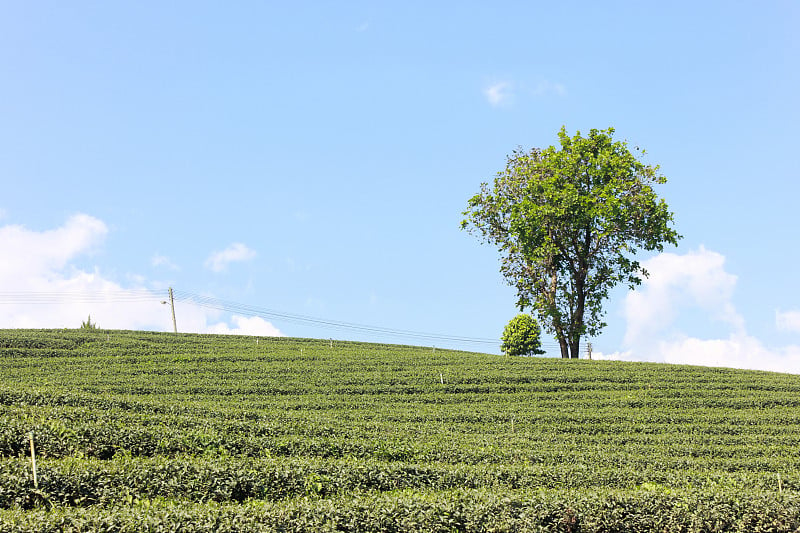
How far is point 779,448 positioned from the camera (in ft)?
71.6

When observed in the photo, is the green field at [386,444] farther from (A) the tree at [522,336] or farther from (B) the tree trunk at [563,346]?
(A) the tree at [522,336]

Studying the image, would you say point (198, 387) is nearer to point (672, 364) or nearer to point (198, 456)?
point (198, 456)

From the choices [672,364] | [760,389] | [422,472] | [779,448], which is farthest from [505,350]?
[422,472]

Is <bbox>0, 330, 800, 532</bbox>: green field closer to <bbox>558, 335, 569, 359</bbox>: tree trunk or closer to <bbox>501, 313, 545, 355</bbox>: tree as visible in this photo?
<bbox>558, 335, 569, 359</bbox>: tree trunk

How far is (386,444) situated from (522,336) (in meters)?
30.7

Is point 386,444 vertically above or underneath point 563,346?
underneath

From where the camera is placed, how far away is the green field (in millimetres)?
11070

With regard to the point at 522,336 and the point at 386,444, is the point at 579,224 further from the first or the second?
the point at 386,444

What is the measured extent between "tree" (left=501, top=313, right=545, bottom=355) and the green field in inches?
360

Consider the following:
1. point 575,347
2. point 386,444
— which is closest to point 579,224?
point 575,347

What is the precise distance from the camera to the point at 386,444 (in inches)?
666

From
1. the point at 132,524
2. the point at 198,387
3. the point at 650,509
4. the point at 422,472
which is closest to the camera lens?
the point at 132,524

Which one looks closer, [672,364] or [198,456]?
[198,456]

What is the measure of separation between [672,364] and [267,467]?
107 feet
